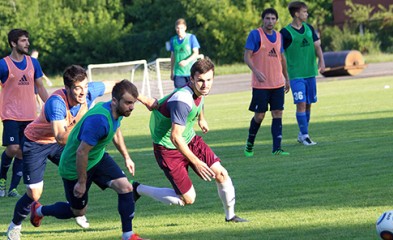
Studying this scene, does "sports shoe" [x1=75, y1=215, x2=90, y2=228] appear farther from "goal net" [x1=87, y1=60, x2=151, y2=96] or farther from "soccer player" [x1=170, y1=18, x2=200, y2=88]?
"goal net" [x1=87, y1=60, x2=151, y2=96]

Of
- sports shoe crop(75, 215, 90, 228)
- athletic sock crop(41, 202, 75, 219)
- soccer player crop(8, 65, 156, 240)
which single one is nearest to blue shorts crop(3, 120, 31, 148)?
soccer player crop(8, 65, 156, 240)

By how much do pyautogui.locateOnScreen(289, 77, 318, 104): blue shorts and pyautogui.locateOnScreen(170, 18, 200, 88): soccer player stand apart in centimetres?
480

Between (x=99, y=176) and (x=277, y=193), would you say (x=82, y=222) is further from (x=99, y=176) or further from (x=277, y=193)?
(x=277, y=193)

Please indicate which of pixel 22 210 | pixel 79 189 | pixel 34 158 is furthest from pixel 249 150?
pixel 79 189

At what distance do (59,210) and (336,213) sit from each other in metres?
2.46

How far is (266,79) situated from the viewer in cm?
1349

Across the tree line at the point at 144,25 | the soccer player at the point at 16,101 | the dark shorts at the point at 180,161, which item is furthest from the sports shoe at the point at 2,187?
the tree line at the point at 144,25

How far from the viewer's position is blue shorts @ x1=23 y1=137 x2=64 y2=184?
27.9 feet

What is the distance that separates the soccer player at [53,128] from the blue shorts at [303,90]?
6.22 metres

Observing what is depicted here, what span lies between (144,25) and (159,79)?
40.7 meters

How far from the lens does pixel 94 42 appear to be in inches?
2670

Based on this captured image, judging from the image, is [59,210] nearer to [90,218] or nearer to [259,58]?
[90,218]

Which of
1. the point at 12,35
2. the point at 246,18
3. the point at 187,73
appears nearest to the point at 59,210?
the point at 12,35

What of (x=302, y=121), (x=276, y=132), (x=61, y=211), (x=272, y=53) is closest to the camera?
(x=61, y=211)
